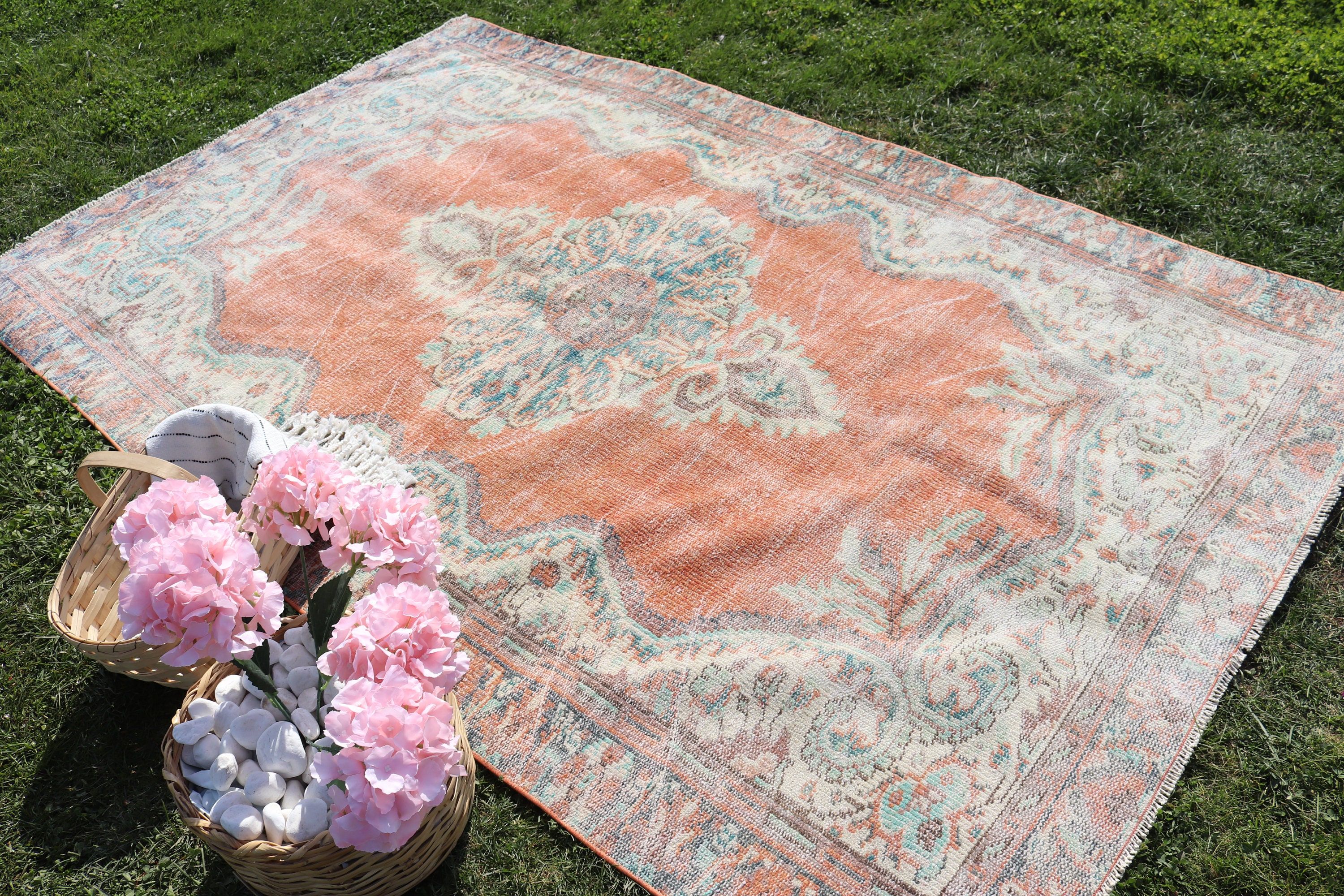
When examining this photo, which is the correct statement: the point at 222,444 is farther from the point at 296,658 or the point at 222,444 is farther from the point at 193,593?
the point at 193,593

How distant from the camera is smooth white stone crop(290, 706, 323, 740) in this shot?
1881 millimetres

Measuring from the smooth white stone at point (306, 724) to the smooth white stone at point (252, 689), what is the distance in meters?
0.09

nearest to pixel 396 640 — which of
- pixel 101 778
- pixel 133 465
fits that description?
pixel 133 465

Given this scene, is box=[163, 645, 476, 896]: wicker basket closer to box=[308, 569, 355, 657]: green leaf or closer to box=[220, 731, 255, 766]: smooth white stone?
box=[220, 731, 255, 766]: smooth white stone

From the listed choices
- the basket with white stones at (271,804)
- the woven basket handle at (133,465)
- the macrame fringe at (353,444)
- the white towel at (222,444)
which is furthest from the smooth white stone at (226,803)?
the macrame fringe at (353,444)

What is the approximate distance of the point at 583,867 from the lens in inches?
82.7

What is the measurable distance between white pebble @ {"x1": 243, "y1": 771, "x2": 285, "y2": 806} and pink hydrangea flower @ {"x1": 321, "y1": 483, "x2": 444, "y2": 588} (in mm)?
450

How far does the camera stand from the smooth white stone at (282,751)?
1.84 metres

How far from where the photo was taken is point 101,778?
7.34 feet

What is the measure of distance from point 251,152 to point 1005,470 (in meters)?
3.44

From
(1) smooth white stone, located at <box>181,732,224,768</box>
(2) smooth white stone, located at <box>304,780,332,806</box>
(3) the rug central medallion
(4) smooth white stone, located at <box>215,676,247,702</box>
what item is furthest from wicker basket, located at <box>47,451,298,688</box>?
(3) the rug central medallion

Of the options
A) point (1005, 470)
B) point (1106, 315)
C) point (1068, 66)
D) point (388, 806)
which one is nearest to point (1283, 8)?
point (1068, 66)

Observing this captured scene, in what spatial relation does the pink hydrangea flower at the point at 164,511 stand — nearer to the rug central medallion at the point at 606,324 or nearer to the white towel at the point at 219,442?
the white towel at the point at 219,442

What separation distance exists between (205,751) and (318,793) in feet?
0.86
